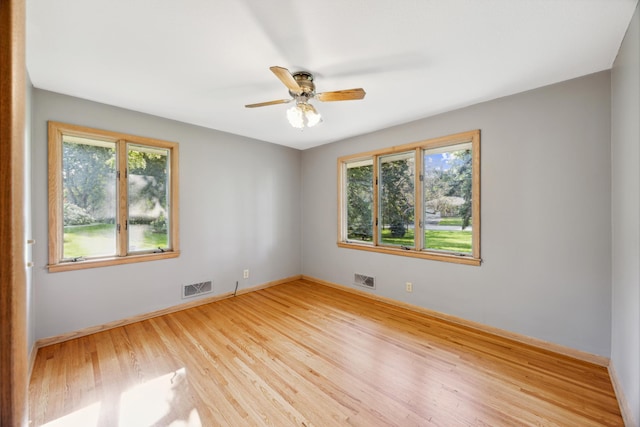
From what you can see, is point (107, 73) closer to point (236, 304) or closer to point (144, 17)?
point (144, 17)

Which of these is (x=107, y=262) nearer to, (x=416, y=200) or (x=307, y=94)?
(x=307, y=94)

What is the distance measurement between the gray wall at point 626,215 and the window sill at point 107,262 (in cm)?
423

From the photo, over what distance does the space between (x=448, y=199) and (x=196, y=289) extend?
11.6 feet

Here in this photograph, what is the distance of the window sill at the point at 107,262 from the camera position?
8.49 feet

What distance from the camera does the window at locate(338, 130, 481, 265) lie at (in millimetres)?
3037

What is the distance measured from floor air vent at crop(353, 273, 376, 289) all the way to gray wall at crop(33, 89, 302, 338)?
52.0 inches

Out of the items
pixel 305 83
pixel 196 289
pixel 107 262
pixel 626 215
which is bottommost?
pixel 196 289

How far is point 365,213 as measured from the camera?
4160 mm

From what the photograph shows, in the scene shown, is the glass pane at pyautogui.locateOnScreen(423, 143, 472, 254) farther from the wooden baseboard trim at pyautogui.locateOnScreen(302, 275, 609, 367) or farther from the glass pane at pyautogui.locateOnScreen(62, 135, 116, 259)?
the glass pane at pyautogui.locateOnScreen(62, 135, 116, 259)

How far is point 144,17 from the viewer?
5.30 ft

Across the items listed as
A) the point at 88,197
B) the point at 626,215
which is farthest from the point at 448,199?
the point at 88,197

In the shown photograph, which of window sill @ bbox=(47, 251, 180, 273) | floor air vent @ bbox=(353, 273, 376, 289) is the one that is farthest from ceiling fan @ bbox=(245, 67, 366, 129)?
floor air vent @ bbox=(353, 273, 376, 289)

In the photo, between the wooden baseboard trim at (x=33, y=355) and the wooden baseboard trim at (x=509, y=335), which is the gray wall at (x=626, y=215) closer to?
the wooden baseboard trim at (x=509, y=335)

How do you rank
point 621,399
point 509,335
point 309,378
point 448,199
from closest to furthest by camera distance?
point 621,399
point 309,378
point 509,335
point 448,199
